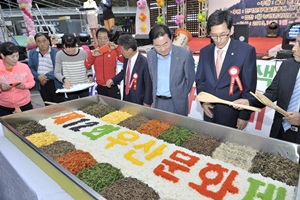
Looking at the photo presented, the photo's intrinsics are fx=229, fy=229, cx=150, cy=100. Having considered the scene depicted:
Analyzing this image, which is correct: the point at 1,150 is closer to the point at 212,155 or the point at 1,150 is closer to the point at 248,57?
the point at 212,155

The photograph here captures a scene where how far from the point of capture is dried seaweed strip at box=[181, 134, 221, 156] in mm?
1222

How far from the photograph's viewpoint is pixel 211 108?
1.67 m

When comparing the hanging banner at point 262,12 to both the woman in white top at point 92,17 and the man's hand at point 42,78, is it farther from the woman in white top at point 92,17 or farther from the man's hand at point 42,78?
the man's hand at point 42,78

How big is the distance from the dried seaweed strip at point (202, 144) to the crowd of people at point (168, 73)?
25 centimetres

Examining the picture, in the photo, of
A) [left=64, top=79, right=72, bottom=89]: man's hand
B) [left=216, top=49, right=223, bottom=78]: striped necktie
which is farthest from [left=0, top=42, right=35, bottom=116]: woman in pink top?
[left=216, top=49, right=223, bottom=78]: striped necktie

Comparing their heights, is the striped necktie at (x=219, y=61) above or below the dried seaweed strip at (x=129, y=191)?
above

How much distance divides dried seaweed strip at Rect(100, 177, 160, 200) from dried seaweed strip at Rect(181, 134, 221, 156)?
390 mm

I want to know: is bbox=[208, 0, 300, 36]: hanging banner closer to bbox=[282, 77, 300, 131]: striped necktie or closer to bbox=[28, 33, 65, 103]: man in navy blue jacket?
bbox=[282, 77, 300, 131]: striped necktie

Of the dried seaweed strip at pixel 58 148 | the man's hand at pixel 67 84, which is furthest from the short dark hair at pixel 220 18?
the man's hand at pixel 67 84

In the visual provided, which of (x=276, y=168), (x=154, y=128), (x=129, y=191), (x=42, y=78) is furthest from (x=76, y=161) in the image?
(x=42, y=78)

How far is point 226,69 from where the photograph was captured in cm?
151

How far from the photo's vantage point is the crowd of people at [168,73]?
54.5 inches

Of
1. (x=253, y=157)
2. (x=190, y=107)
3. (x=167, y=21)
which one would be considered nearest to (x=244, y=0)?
(x=167, y=21)

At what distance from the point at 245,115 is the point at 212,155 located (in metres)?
0.50
